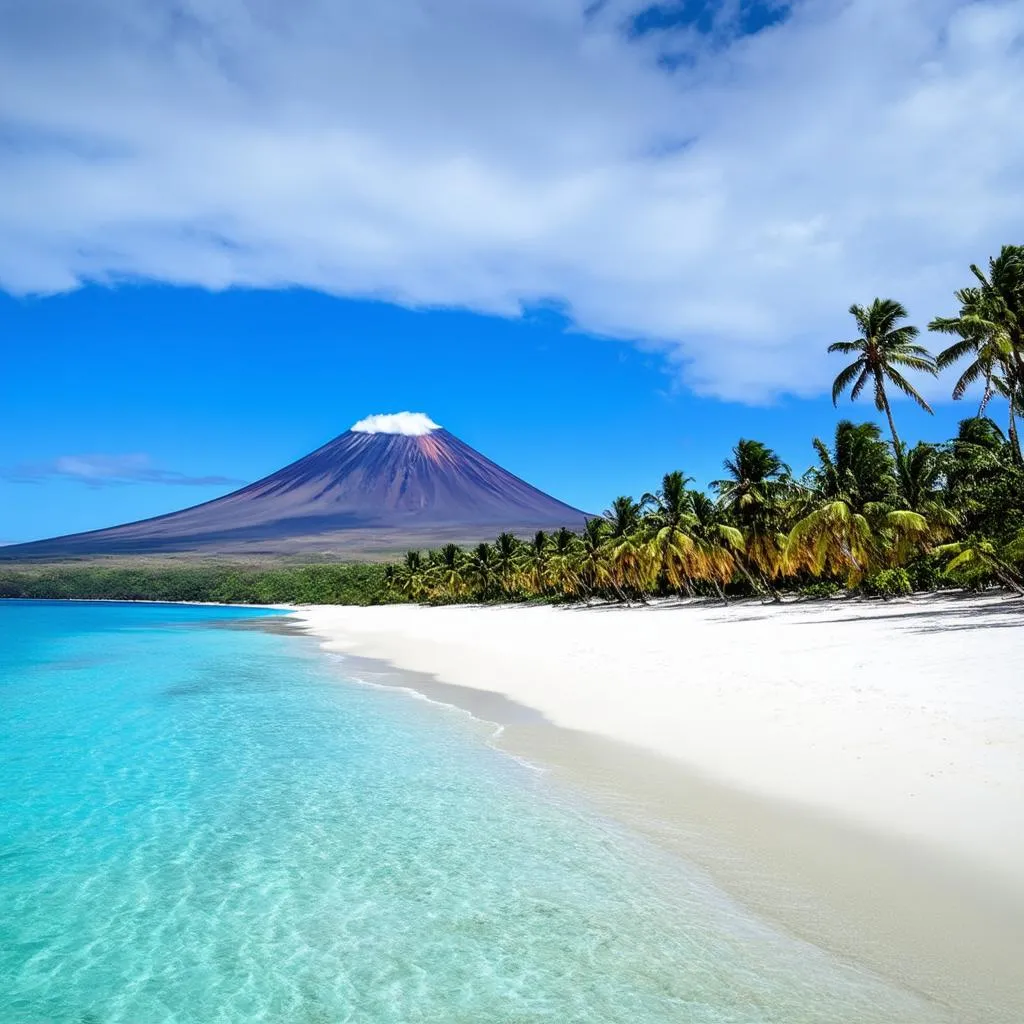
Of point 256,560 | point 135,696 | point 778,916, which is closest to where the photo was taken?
point 778,916

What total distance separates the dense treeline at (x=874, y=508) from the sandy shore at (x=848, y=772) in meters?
6.49

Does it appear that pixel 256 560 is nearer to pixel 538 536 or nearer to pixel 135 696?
pixel 538 536

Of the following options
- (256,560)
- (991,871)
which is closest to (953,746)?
(991,871)

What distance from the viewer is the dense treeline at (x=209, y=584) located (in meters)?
111

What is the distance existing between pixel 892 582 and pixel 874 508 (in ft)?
12.6

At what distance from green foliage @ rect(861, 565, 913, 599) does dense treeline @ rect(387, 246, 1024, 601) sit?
7 cm

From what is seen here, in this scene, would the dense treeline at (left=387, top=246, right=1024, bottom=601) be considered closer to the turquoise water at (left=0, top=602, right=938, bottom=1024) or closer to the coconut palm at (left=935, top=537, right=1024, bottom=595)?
the coconut palm at (left=935, top=537, right=1024, bottom=595)

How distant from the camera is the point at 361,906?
21.2 feet

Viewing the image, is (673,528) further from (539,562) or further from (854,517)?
(539,562)

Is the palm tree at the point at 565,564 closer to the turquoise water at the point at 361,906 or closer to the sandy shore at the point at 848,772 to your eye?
the sandy shore at the point at 848,772

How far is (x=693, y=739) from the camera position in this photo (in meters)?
11.1

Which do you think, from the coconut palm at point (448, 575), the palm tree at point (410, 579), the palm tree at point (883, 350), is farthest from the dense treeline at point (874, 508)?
the palm tree at point (410, 579)

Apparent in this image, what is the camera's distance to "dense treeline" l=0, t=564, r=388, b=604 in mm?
110750

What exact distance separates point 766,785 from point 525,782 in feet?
10.3
